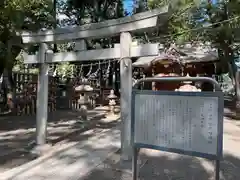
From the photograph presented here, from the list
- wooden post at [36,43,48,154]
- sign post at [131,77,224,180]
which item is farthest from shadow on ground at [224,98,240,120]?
sign post at [131,77,224,180]

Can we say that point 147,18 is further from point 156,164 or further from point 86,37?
point 156,164

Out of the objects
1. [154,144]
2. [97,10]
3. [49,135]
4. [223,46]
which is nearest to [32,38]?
[49,135]

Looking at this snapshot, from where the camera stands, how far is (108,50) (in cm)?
429

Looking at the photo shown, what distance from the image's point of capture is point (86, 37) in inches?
180

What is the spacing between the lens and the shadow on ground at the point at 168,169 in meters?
3.41

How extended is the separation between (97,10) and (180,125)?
49.5 ft

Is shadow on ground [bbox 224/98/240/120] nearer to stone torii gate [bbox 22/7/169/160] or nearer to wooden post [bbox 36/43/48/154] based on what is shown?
stone torii gate [bbox 22/7/169/160]

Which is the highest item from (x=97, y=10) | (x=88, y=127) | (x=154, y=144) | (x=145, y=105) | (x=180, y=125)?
(x=97, y=10)

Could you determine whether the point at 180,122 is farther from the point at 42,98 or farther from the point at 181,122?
the point at 42,98

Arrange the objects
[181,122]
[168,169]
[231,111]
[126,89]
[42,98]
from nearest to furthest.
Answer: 1. [181,122]
2. [168,169]
3. [126,89]
4. [42,98]
5. [231,111]

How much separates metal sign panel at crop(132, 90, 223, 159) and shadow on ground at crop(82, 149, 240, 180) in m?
1.08

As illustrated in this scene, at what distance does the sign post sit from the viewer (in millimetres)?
2176

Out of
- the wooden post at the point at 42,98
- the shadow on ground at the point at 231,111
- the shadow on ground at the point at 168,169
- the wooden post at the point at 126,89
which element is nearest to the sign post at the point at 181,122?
the shadow on ground at the point at 168,169

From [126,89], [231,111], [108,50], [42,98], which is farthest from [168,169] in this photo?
[231,111]
